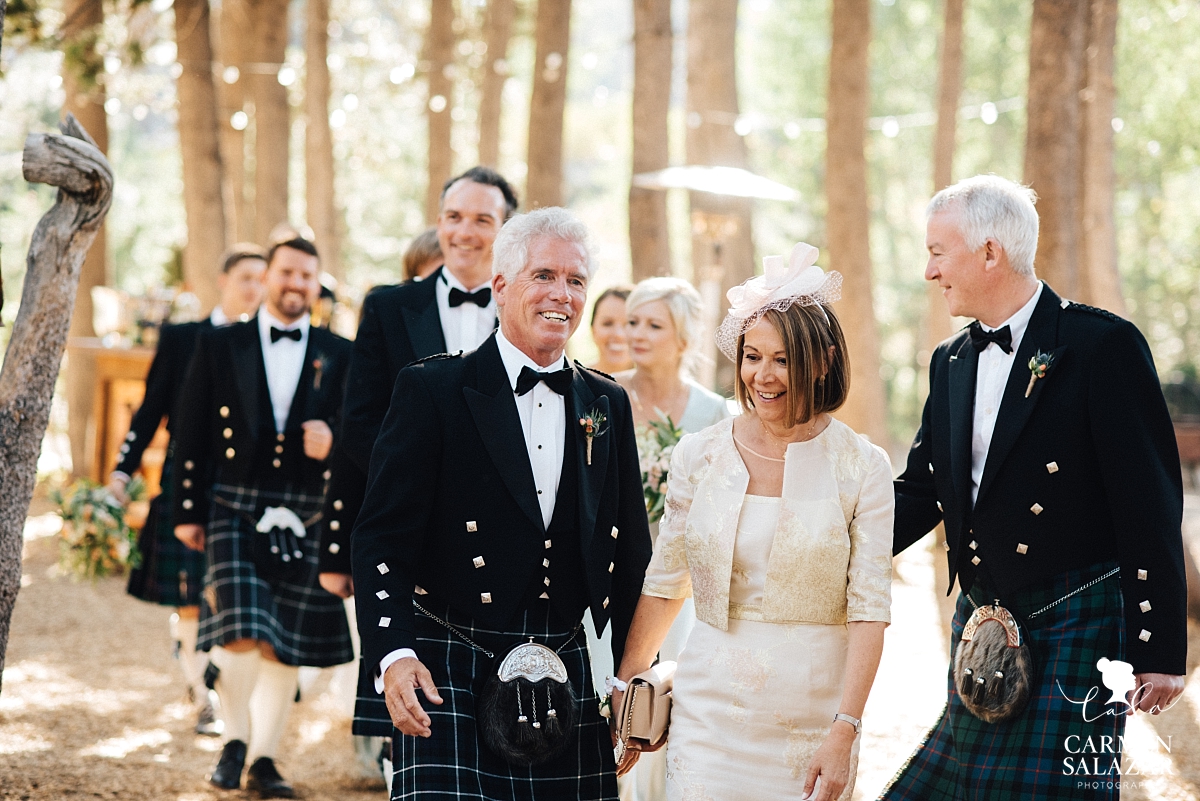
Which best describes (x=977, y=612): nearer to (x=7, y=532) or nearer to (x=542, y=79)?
(x=7, y=532)

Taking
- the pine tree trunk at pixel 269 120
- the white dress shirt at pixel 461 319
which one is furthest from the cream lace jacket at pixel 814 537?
the pine tree trunk at pixel 269 120

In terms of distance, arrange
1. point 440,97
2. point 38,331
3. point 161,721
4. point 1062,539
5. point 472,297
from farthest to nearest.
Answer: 1. point 440,97
2. point 161,721
3. point 472,297
4. point 38,331
5. point 1062,539

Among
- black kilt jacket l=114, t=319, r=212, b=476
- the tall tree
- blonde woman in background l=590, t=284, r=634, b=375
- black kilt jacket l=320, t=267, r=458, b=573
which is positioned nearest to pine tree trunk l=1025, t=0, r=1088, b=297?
the tall tree

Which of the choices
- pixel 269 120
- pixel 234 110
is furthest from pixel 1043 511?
pixel 234 110

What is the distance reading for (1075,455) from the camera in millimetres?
3594

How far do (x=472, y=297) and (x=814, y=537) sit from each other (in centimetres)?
206

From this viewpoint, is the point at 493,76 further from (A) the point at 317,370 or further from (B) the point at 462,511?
(B) the point at 462,511

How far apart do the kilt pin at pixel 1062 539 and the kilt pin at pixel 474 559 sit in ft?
3.34

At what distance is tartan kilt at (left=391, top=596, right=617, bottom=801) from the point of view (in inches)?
123

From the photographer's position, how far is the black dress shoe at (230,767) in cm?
553

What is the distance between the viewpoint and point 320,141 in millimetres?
17062

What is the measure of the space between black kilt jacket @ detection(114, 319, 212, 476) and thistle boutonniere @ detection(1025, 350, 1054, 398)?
4.65m

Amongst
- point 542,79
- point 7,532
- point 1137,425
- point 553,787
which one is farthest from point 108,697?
point 542,79

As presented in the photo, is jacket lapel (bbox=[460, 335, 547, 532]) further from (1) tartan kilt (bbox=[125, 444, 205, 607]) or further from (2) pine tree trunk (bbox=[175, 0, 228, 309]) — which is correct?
(2) pine tree trunk (bbox=[175, 0, 228, 309])
